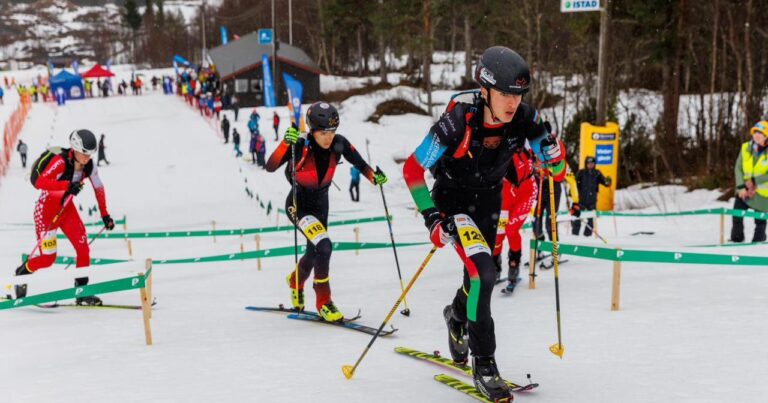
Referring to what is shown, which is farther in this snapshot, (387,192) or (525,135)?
(387,192)

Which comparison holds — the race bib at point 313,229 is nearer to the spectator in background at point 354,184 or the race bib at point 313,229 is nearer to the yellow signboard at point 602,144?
the yellow signboard at point 602,144

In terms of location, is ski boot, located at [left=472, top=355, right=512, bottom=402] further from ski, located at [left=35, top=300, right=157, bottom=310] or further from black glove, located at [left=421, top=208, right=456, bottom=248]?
ski, located at [left=35, top=300, right=157, bottom=310]

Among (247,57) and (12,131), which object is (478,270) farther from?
(247,57)

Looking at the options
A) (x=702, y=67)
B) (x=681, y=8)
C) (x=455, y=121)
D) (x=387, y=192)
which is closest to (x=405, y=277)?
(x=455, y=121)

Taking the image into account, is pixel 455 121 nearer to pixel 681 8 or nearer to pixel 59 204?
pixel 59 204

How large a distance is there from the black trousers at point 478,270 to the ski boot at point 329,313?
2174mm

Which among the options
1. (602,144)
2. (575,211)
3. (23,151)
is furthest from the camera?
(23,151)

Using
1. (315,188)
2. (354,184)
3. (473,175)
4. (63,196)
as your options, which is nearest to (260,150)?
(354,184)

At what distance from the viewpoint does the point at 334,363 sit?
17.6 feet

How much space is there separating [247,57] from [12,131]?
18.5m

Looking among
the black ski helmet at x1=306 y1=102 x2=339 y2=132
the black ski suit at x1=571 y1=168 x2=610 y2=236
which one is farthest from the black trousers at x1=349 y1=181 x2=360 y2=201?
the black ski helmet at x1=306 y1=102 x2=339 y2=132

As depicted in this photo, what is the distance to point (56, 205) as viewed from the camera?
7.96 metres

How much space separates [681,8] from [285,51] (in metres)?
32.8

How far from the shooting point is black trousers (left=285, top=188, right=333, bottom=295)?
6797mm
